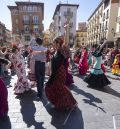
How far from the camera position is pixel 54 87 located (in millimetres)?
4945

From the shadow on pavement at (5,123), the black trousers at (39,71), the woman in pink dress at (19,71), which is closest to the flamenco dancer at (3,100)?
the shadow on pavement at (5,123)

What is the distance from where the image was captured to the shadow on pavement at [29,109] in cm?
427

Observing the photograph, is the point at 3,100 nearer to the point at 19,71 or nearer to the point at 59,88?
the point at 59,88

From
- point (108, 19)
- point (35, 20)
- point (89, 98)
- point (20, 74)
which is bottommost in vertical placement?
point (89, 98)

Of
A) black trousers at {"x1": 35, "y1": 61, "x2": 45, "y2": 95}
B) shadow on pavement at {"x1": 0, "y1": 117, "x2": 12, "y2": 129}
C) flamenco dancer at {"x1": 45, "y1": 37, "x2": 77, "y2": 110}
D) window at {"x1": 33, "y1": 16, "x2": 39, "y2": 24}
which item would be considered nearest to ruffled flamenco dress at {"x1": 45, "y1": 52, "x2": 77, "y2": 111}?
flamenco dancer at {"x1": 45, "y1": 37, "x2": 77, "y2": 110}

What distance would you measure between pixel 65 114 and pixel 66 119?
0.28 m

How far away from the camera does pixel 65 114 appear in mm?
4727

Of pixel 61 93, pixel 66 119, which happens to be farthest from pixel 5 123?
pixel 61 93

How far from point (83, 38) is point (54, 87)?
77.2m

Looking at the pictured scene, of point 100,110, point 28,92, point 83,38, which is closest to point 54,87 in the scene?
point 100,110

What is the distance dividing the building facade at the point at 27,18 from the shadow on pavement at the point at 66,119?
48337 millimetres

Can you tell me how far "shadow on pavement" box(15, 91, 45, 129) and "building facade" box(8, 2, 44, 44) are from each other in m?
46.8

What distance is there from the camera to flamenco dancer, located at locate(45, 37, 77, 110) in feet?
15.4

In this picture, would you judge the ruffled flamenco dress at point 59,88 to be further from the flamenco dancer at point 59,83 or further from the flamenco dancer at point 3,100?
the flamenco dancer at point 3,100
